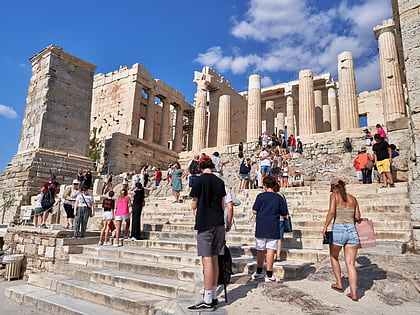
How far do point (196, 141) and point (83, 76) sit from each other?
10651 millimetres

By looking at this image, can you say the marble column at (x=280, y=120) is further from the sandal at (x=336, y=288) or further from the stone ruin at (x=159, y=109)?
the sandal at (x=336, y=288)

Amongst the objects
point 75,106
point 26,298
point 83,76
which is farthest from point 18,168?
point 26,298

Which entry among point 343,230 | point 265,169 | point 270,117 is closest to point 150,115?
point 270,117

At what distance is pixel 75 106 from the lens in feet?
54.5

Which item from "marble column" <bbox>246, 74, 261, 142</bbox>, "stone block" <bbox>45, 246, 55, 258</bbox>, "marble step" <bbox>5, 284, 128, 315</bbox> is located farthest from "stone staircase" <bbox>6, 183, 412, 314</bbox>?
"marble column" <bbox>246, 74, 261, 142</bbox>

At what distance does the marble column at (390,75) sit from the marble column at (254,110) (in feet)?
29.2

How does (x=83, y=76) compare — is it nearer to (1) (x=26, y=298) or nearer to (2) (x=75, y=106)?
(2) (x=75, y=106)

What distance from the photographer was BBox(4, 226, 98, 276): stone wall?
20.6 ft

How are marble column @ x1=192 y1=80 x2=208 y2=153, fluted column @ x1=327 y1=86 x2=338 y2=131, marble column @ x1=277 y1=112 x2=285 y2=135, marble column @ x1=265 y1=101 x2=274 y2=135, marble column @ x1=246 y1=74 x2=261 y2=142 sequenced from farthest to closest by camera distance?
marble column @ x1=277 y1=112 x2=285 y2=135
marble column @ x1=265 y1=101 x2=274 y2=135
fluted column @ x1=327 y1=86 x2=338 y2=131
marble column @ x1=192 y1=80 x2=208 y2=153
marble column @ x1=246 y1=74 x2=261 y2=142

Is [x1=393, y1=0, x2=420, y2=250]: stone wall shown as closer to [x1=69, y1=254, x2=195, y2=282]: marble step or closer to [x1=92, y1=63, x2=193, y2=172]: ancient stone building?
[x1=69, y1=254, x2=195, y2=282]: marble step

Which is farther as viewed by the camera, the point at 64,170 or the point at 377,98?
the point at 377,98

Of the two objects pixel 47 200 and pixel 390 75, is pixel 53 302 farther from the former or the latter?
pixel 390 75

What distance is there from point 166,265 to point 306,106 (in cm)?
1902

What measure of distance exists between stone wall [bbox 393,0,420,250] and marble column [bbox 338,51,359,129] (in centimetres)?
1433
